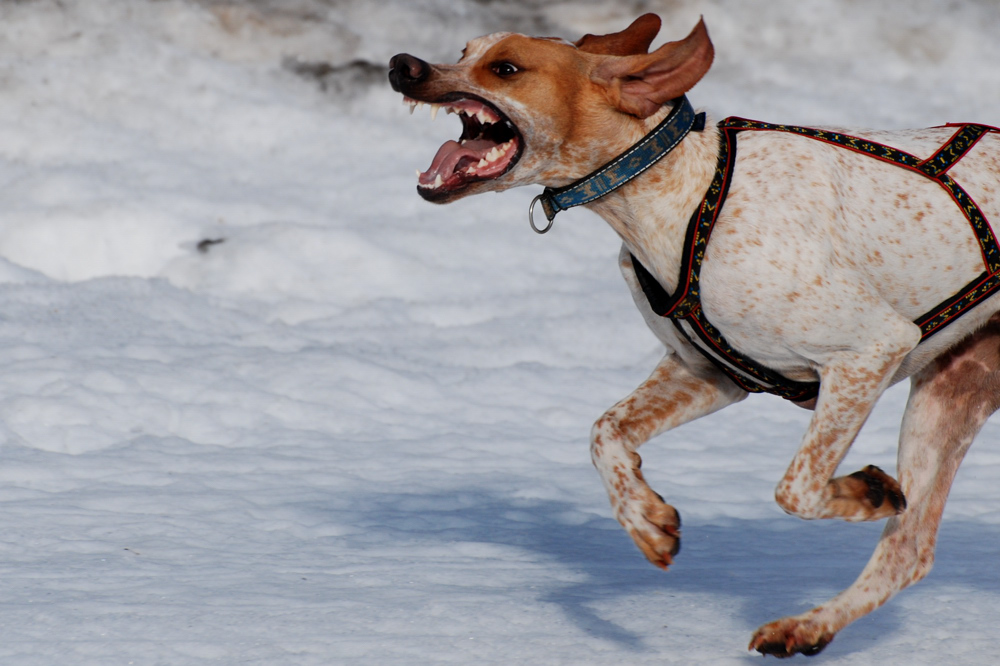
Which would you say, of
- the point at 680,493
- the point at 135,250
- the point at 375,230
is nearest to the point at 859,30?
the point at 375,230

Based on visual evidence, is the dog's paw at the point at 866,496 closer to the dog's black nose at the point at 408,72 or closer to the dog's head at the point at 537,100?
the dog's head at the point at 537,100

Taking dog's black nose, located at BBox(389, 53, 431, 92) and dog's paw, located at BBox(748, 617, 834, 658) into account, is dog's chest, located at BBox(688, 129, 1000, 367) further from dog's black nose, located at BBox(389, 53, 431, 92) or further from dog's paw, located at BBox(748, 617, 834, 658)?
dog's black nose, located at BBox(389, 53, 431, 92)

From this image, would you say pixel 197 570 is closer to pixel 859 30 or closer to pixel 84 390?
pixel 84 390

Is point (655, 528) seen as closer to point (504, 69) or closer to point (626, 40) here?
point (504, 69)

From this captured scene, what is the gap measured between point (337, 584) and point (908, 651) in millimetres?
1617

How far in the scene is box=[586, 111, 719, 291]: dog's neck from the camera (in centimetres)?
305

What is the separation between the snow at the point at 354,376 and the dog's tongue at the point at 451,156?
1191 millimetres

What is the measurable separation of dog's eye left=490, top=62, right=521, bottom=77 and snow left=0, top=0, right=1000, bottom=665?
1440mm

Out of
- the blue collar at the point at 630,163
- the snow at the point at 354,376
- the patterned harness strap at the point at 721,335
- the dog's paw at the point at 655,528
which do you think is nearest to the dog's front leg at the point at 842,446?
the patterned harness strap at the point at 721,335

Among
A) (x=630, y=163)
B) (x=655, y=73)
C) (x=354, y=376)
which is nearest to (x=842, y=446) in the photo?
(x=630, y=163)

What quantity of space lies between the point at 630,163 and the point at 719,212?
0.25m

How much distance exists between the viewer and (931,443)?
137 inches

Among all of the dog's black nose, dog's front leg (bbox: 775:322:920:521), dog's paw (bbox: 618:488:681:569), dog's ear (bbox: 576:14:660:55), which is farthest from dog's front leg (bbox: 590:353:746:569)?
the dog's black nose

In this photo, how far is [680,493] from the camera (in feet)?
16.2
